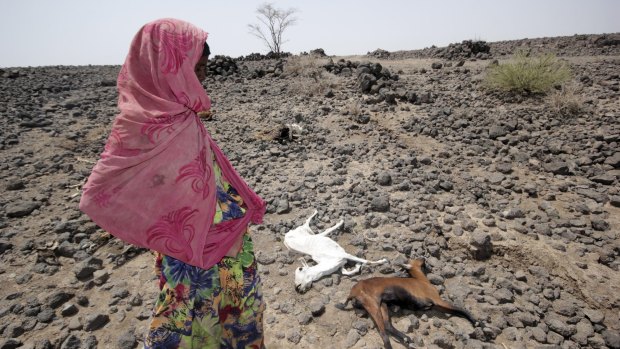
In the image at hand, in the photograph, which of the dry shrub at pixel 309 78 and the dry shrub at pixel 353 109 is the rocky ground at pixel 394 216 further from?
the dry shrub at pixel 309 78

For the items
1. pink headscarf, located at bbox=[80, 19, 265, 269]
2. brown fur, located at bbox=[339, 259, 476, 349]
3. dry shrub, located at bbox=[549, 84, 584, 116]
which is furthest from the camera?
dry shrub, located at bbox=[549, 84, 584, 116]

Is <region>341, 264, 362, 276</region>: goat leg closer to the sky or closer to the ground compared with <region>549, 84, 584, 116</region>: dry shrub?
closer to the ground

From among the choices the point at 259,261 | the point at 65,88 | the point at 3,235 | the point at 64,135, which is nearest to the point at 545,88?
the point at 259,261

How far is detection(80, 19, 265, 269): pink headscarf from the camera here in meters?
1.27

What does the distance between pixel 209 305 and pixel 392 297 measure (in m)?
1.35

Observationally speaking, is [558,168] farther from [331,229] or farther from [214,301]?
[214,301]

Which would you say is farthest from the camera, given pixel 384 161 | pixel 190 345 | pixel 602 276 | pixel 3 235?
pixel 384 161

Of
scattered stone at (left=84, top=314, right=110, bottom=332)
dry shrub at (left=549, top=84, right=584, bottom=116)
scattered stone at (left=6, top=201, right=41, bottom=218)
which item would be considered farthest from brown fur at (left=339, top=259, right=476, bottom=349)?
dry shrub at (left=549, top=84, right=584, bottom=116)

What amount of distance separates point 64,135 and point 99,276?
5.16 metres

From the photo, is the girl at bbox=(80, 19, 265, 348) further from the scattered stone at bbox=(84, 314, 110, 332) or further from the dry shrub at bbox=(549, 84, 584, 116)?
the dry shrub at bbox=(549, 84, 584, 116)

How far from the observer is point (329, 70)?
10758 millimetres

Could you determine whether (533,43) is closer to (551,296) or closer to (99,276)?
(551,296)

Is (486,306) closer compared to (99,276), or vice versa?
(486,306)

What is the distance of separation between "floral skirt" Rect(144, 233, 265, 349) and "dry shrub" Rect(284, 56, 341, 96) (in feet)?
23.3
